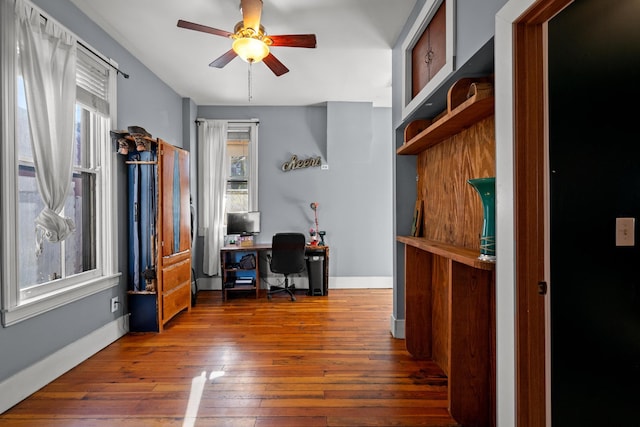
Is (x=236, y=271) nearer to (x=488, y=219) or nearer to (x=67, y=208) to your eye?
(x=67, y=208)

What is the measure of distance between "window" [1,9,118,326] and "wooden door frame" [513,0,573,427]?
9.08 ft

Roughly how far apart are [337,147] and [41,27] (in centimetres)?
351

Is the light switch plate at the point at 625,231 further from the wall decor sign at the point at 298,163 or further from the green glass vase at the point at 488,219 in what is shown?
the wall decor sign at the point at 298,163

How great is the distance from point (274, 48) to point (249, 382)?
299cm

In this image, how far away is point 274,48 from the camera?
315cm

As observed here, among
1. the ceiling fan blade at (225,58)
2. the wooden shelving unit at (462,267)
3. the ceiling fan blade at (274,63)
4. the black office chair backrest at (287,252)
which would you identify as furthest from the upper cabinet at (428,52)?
the black office chair backrest at (287,252)

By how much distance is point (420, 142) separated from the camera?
235 cm

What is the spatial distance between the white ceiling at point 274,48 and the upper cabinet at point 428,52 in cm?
32

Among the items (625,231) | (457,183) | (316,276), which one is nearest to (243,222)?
(316,276)

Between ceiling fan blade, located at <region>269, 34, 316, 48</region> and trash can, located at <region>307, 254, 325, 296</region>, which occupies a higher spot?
ceiling fan blade, located at <region>269, 34, 316, 48</region>

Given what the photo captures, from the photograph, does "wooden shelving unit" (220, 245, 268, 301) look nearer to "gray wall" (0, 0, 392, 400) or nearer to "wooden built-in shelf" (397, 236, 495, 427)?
"gray wall" (0, 0, 392, 400)

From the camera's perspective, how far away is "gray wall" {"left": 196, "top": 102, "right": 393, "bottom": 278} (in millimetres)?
4934

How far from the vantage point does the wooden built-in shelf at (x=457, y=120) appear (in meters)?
1.50

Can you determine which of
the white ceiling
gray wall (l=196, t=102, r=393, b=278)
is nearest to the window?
the white ceiling
